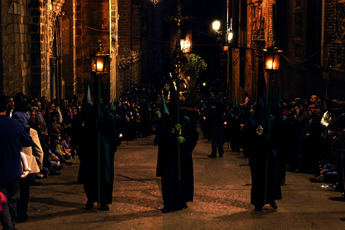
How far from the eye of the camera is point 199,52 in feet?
214

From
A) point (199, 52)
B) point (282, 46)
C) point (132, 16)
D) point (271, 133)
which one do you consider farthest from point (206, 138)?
point (199, 52)

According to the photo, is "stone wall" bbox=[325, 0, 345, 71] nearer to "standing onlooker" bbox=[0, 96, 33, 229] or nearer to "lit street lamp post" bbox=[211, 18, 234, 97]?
"standing onlooker" bbox=[0, 96, 33, 229]

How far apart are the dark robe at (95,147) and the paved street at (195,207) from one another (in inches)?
21.7

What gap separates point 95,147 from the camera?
11.6 meters

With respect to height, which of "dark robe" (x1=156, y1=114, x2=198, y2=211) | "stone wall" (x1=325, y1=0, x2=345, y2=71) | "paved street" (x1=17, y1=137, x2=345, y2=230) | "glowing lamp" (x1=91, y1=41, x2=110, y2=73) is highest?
"stone wall" (x1=325, y1=0, x2=345, y2=71)

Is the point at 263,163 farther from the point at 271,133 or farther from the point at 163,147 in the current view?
the point at 163,147

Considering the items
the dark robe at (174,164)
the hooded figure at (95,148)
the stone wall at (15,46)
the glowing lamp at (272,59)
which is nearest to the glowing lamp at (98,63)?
the stone wall at (15,46)

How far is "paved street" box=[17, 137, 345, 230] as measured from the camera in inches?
403

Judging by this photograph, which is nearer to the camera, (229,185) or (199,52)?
(229,185)

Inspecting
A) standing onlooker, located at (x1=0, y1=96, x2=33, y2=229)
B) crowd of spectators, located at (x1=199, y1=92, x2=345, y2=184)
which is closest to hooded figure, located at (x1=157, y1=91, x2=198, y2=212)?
crowd of spectators, located at (x1=199, y1=92, x2=345, y2=184)

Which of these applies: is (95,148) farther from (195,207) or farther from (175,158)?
(195,207)

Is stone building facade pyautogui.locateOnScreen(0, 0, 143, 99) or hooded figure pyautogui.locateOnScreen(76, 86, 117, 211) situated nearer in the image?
hooded figure pyautogui.locateOnScreen(76, 86, 117, 211)

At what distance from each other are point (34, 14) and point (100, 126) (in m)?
11.7

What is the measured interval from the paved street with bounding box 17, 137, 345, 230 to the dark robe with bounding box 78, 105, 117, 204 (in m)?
0.55
